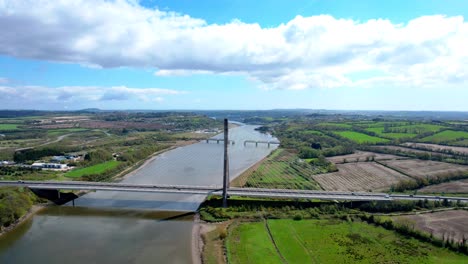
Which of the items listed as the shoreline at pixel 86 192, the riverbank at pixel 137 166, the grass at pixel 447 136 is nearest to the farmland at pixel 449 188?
the grass at pixel 447 136

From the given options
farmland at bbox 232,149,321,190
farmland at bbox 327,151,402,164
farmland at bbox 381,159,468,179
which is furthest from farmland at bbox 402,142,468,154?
farmland at bbox 232,149,321,190

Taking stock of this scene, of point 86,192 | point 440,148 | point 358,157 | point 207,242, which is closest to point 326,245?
point 207,242

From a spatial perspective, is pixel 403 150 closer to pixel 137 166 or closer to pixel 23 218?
pixel 137 166

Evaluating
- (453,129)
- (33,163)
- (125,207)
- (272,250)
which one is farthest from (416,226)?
(453,129)

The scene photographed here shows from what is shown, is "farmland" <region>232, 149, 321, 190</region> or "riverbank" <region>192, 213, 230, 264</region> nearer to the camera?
"riverbank" <region>192, 213, 230, 264</region>

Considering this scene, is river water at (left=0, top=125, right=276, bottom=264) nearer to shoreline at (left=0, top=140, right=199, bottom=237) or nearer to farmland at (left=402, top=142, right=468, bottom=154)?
shoreline at (left=0, top=140, right=199, bottom=237)

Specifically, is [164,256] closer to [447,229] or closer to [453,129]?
[447,229]

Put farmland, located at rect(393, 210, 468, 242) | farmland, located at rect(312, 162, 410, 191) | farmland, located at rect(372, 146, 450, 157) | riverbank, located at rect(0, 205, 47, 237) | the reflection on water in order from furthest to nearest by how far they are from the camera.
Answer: farmland, located at rect(372, 146, 450, 157) → farmland, located at rect(312, 162, 410, 191) → riverbank, located at rect(0, 205, 47, 237) → farmland, located at rect(393, 210, 468, 242) → the reflection on water
